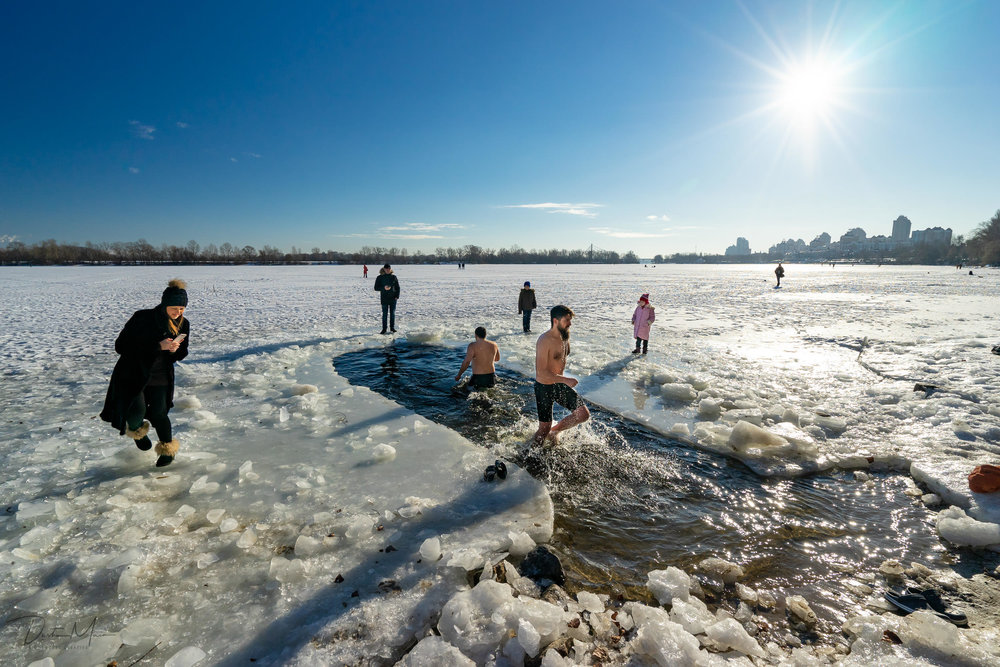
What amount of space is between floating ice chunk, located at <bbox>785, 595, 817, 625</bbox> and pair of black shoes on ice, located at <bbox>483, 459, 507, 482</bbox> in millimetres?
2443

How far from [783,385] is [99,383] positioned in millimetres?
11510

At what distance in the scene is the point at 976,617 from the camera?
270cm

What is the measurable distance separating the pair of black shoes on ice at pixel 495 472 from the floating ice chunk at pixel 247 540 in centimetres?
202

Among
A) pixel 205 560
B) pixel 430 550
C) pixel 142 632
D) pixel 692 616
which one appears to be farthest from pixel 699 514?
pixel 142 632

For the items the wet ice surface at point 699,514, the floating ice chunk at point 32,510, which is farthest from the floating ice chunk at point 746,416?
the floating ice chunk at point 32,510

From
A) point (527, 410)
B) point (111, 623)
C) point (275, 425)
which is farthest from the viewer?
point (527, 410)

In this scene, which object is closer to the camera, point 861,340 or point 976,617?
point 976,617

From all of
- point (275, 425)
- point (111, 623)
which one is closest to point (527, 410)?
point (275, 425)

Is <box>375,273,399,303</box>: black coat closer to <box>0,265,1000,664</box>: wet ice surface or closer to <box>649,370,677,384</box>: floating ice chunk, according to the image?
<box>0,265,1000,664</box>: wet ice surface

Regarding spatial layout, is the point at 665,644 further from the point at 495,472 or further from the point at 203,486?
the point at 203,486

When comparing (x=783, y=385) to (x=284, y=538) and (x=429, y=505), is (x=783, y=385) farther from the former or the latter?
(x=284, y=538)

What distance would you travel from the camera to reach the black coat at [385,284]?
1140 cm

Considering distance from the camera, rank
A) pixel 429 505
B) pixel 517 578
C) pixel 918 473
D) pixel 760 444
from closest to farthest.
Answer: pixel 517 578 < pixel 429 505 < pixel 918 473 < pixel 760 444

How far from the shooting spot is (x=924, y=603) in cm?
279
